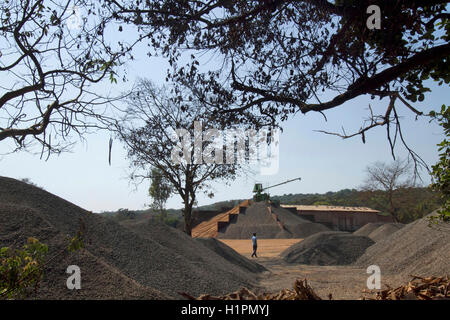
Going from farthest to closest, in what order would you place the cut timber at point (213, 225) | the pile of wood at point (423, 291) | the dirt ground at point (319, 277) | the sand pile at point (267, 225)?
the cut timber at point (213, 225)
the sand pile at point (267, 225)
the dirt ground at point (319, 277)
the pile of wood at point (423, 291)

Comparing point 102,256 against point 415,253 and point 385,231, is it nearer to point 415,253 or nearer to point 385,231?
point 415,253

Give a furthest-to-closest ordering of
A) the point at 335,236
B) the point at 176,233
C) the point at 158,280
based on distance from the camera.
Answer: the point at 335,236 → the point at 176,233 → the point at 158,280

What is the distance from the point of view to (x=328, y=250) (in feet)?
66.6

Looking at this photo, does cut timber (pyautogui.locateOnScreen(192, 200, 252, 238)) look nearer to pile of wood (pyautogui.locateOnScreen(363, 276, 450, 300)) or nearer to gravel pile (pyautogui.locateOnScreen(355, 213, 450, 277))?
gravel pile (pyautogui.locateOnScreen(355, 213, 450, 277))

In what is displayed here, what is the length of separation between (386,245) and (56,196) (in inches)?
581

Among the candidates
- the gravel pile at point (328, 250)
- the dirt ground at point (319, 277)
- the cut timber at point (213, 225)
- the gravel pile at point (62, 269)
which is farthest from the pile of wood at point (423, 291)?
the cut timber at point (213, 225)

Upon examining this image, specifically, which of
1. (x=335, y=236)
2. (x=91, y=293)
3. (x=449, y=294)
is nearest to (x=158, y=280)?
(x=91, y=293)

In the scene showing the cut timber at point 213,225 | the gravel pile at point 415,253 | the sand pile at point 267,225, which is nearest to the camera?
the gravel pile at point 415,253

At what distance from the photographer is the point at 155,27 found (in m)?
5.16

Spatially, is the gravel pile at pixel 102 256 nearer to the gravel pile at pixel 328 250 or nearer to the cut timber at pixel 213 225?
the gravel pile at pixel 328 250

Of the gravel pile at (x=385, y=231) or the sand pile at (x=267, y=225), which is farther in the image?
the sand pile at (x=267, y=225)

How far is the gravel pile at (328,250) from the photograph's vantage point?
63.5ft

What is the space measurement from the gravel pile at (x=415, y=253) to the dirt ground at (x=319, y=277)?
90cm
